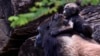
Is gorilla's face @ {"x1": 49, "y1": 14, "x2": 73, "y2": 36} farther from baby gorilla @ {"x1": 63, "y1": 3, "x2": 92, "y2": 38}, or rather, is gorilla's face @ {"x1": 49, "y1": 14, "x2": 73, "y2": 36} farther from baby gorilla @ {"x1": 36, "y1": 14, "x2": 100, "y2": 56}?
baby gorilla @ {"x1": 63, "y1": 3, "x2": 92, "y2": 38}

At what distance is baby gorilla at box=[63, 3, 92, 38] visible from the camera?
3357 millimetres

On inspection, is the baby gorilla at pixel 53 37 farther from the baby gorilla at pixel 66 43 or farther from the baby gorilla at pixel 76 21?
the baby gorilla at pixel 76 21

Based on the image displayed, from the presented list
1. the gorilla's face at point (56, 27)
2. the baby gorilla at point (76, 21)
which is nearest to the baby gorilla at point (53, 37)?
the gorilla's face at point (56, 27)

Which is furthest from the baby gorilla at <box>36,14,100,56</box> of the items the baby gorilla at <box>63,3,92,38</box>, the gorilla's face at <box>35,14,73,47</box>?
the baby gorilla at <box>63,3,92,38</box>

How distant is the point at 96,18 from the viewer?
6367mm

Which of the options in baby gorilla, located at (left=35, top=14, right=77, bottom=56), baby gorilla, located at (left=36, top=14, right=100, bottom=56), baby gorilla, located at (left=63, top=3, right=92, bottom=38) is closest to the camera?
baby gorilla, located at (left=36, top=14, right=100, bottom=56)

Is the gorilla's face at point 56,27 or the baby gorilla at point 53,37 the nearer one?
the baby gorilla at point 53,37

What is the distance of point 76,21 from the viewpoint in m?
3.47

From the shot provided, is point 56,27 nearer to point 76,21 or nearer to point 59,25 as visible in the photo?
point 59,25

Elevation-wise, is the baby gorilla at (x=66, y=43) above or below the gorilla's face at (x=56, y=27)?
below

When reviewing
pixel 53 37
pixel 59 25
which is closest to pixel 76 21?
pixel 59 25

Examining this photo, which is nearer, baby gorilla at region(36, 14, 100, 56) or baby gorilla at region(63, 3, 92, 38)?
baby gorilla at region(36, 14, 100, 56)

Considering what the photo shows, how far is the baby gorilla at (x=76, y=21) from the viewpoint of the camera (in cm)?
336

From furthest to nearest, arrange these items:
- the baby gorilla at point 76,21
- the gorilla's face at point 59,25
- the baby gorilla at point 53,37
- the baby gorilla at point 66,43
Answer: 1. the baby gorilla at point 76,21
2. the gorilla's face at point 59,25
3. the baby gorilla at point 53,37
4. the baby gorilla at point 66,43
